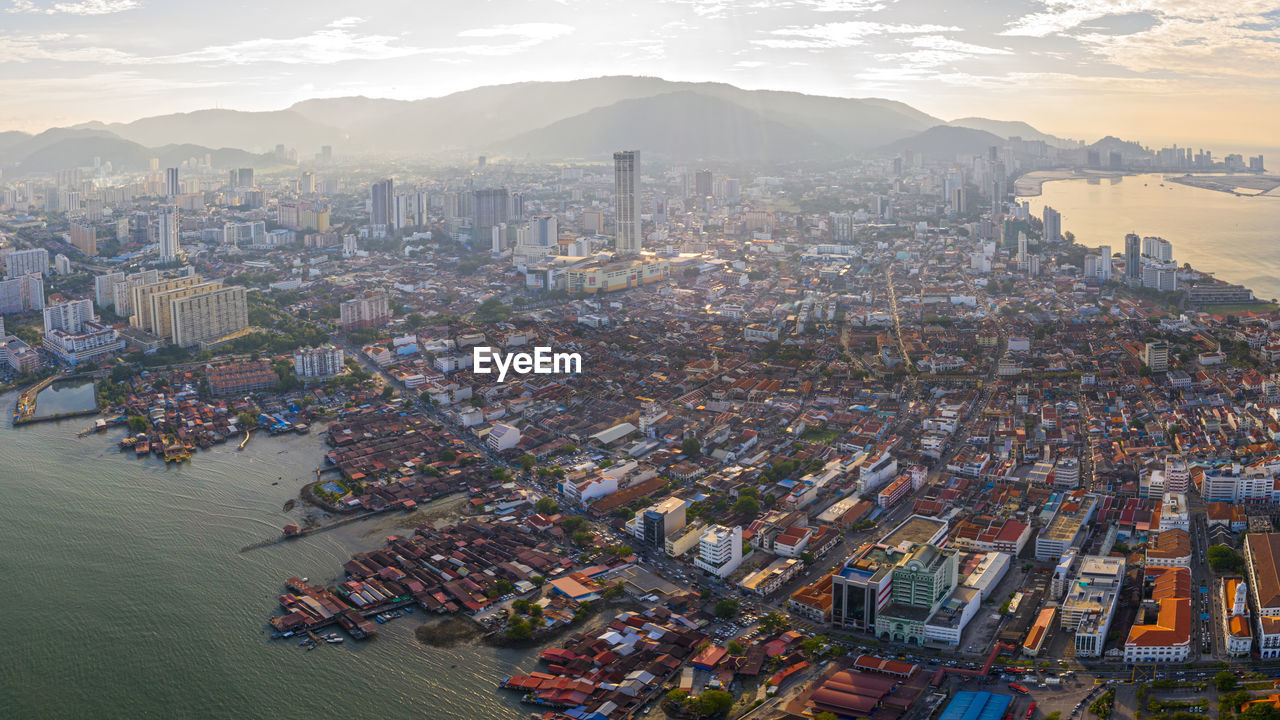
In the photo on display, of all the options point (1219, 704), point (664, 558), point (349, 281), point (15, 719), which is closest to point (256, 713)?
point (15, 719)

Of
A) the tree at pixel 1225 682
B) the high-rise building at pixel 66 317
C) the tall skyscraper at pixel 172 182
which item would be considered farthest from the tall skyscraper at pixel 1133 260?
the tall skyscraper at pixel 172 182

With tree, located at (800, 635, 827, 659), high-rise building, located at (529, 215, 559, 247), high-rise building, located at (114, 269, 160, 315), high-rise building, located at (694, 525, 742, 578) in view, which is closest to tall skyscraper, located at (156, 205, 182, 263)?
high-rise building, located at (114, 269, 160, 315)

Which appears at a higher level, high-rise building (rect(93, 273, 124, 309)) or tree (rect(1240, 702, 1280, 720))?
high-rise building (rect(93, 273, 124, 309))

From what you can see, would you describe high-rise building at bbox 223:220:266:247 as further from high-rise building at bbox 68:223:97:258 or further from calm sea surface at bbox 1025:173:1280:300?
calm sea surface at bbox 1025:173:1280:300

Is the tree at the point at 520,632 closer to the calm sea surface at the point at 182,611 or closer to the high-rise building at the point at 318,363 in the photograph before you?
the calm sea surface at the point at 182,611

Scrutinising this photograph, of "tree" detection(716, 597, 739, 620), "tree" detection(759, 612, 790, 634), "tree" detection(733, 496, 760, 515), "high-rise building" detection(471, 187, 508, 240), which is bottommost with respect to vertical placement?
"tree" detection(759, 612, 790, 634)

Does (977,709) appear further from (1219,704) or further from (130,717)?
(130,717)
